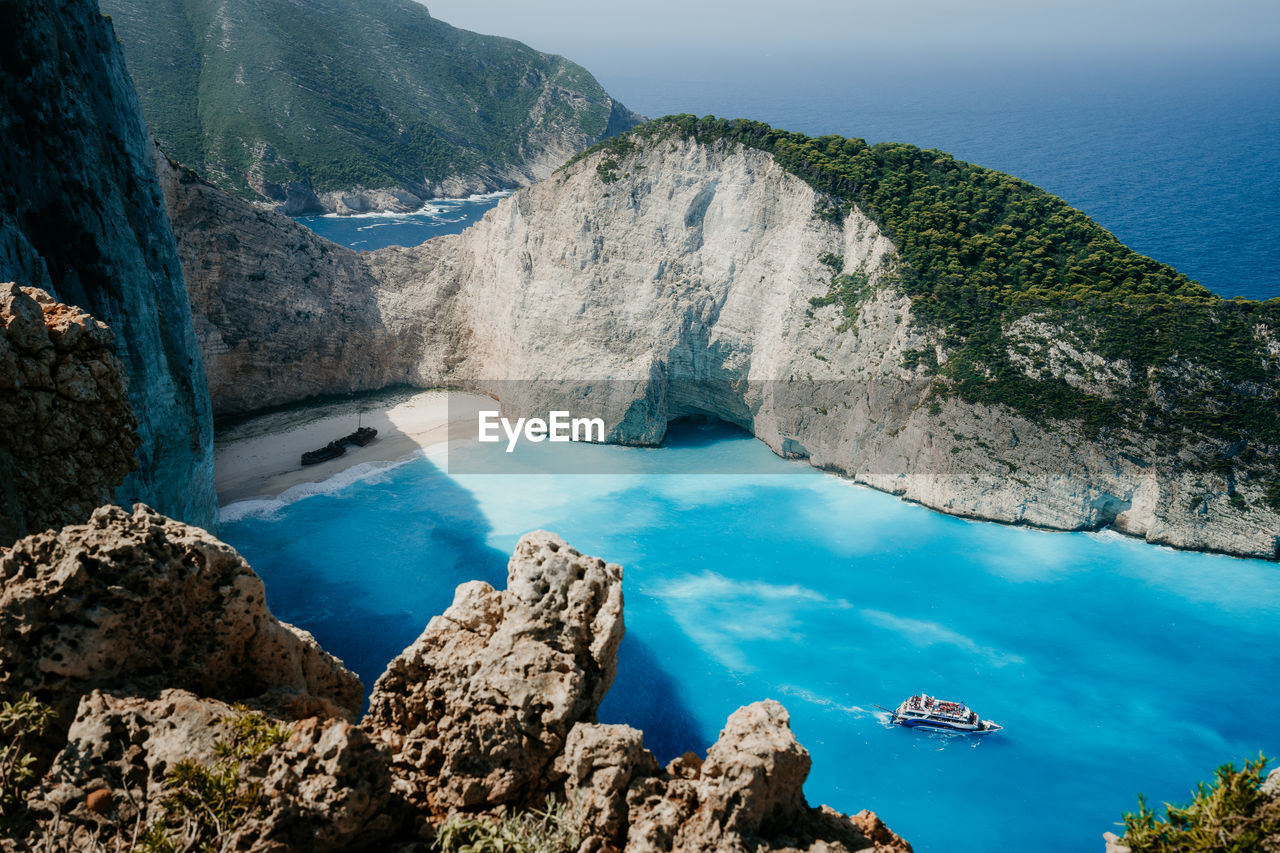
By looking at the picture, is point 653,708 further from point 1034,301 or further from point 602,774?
point 1034,301

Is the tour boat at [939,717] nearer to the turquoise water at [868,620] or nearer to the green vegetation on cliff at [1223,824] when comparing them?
the turquoise water at [868,620]

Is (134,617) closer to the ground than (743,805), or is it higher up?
higher up

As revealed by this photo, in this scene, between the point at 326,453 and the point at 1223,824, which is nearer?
the point at 1223,824

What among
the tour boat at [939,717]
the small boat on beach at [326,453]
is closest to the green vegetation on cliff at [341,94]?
the small boat on beach at [326,453]

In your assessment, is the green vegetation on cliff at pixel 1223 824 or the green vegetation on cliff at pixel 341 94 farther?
the green vegetation on cliff at pixel 341 94

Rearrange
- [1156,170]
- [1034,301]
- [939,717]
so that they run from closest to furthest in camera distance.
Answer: [939,717]
[1034,301]
[1156,170]

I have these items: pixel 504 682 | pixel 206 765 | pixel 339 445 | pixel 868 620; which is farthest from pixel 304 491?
pixel 206 765

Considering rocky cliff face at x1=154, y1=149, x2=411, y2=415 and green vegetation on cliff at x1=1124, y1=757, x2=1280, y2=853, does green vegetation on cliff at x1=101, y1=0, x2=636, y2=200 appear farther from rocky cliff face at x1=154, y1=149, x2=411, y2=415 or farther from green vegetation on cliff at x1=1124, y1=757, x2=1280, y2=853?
green vegetation on cliff at x1=1124, y1=757, x2=1280, y2=853
